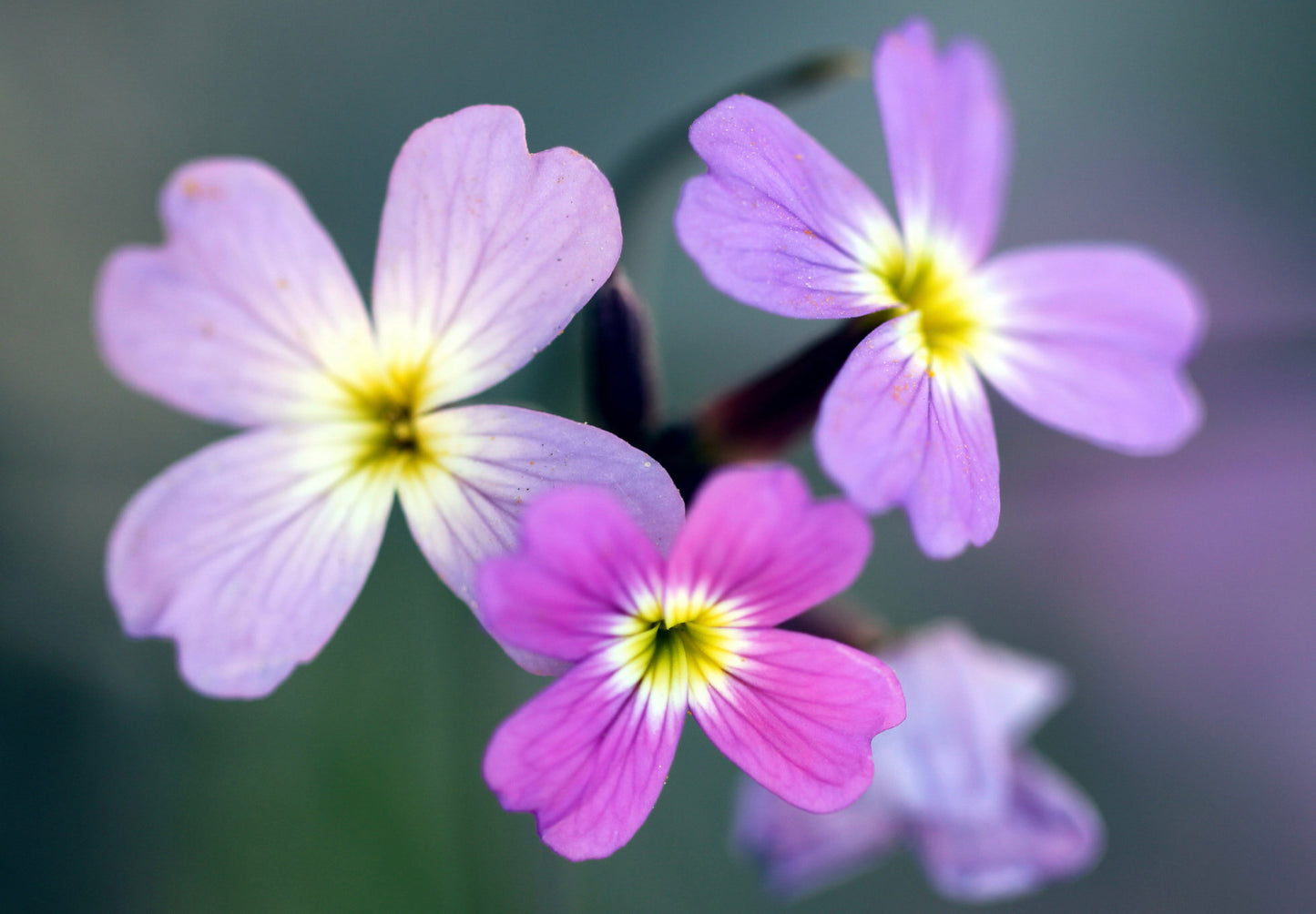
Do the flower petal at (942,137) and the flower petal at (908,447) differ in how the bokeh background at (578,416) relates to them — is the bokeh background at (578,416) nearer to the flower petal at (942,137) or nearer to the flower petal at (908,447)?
the flower petal at (942,137)

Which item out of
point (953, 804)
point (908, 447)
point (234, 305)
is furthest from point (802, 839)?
point (234, 305)

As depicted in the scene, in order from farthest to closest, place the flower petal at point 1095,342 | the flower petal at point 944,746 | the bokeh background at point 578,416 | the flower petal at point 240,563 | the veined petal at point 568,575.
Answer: the bokeh background at point 578,416 → the flower petal at point 944,746 → the flower petal at point 1095,342 → the flower petal at point 240,563 → the veined petal at point 568,575

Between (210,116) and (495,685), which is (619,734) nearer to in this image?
(495,685)

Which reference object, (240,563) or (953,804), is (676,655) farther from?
(953,804)

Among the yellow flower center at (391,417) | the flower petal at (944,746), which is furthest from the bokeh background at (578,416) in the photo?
the flower petal at (944,746)

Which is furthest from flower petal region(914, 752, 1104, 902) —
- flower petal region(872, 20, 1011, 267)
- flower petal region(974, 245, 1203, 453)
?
flower petal region(872, 20, 1011, 267)

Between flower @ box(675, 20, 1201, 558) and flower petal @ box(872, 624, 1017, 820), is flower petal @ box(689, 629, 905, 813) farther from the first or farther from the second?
flower petal @ box(872, 624, 1017, 820)
